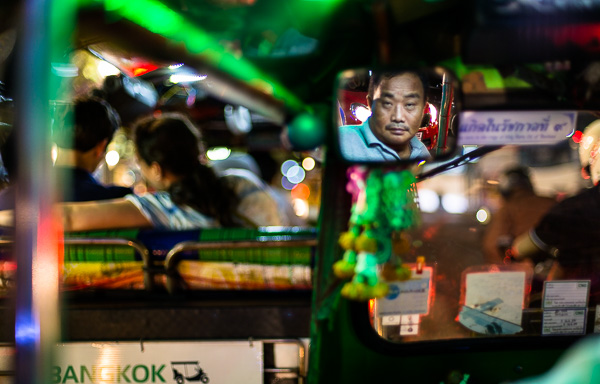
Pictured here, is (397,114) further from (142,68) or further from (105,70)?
(105,70)

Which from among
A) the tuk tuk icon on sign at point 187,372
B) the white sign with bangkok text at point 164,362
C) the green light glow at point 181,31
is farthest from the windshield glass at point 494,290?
the green light glow at point 181,31

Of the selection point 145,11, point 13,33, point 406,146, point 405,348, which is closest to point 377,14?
point 406,146

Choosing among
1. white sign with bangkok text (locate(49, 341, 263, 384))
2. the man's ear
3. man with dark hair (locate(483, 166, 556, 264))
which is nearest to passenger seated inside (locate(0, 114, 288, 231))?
the man's ear

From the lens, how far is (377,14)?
179 cm

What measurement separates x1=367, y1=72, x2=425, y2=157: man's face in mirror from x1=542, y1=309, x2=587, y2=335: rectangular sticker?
3.06ft

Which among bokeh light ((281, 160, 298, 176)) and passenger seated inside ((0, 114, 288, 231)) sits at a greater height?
bokeh light ((281, 160, 298, 176))

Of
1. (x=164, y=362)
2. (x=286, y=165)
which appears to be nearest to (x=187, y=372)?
(x=164, y=362)

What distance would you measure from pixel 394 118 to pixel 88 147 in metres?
2.03

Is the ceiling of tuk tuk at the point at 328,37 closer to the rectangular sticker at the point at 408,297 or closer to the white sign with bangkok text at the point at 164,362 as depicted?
the rectangular sticker at the point at 408,297

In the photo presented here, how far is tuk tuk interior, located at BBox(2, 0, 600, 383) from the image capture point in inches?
67.6

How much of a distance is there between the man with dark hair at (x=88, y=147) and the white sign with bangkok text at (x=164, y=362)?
94cm

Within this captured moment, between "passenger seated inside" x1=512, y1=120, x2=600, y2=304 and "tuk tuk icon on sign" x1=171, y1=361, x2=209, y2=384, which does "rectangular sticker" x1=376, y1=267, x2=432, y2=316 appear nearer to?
"passenger seated inside" x1=512, y1=120, x2=600, y2=304

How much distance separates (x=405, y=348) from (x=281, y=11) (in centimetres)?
133

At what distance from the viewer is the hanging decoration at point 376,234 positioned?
1942mm
